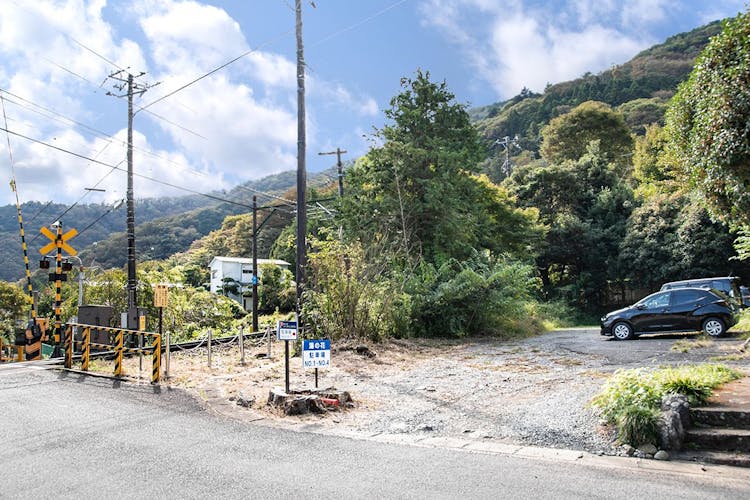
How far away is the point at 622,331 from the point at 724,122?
→ 10705 millimetres

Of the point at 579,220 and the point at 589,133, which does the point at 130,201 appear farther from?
the point at 589,133

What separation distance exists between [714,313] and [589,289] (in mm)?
21198

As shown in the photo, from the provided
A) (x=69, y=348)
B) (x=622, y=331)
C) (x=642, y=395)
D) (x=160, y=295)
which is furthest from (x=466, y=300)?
(x=642, y=395)

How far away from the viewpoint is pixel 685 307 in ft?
51.1

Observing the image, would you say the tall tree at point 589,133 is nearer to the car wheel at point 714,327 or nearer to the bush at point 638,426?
the car wheel at point 714,327

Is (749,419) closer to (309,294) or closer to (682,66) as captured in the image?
(309,294)

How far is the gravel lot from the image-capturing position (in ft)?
22.1

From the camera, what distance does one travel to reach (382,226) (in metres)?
21.2

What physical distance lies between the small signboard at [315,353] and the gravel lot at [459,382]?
83 centimetres

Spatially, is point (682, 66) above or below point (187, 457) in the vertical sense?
above

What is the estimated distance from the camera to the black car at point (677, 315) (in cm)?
1507

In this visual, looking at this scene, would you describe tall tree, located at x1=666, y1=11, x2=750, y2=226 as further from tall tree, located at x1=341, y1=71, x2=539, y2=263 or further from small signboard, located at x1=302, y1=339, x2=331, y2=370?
tall tree, located at x1=341, y1=71, x2=539, y2=263

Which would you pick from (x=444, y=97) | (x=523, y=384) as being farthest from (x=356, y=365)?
(x=444, y=97)

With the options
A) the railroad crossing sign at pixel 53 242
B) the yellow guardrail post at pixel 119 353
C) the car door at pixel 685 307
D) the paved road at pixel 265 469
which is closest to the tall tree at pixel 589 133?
the car door at pixel 685 307
